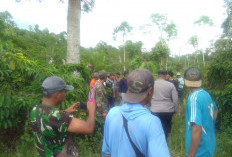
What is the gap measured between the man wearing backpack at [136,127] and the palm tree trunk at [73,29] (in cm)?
448

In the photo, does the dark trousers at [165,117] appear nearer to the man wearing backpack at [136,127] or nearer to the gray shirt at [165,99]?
the gray shirt at [165,99]

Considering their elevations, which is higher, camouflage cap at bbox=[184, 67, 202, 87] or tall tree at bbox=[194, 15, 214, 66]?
tall tree at bbox=[194, 15, 214, 66]

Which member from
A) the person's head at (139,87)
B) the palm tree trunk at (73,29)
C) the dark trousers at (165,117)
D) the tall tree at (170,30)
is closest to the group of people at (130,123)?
the person's head at (139,87)

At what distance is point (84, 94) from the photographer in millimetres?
4219

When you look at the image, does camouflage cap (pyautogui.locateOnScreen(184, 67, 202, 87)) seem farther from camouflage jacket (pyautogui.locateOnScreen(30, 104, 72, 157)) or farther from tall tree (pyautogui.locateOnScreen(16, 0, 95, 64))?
tall tree (pyautogui.locateOnScreen(16, 0, 95, 64))

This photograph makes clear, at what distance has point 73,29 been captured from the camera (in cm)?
586

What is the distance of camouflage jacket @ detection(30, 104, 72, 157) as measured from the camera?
2018mm

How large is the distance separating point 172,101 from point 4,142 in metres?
3.20

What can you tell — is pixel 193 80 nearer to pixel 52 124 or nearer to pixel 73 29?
pixel 52 124

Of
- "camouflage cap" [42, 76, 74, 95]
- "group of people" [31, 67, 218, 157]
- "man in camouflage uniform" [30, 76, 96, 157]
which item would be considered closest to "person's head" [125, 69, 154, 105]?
"group of people" [31, 67, 218, 157]

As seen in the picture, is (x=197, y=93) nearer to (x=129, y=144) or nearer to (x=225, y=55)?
(x=129, y=144)

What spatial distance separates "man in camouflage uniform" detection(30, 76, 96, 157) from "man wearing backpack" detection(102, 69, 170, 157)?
1.45 ft

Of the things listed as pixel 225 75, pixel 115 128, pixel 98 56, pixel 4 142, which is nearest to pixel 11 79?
pixel 4 142

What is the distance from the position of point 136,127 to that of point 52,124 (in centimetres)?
85
